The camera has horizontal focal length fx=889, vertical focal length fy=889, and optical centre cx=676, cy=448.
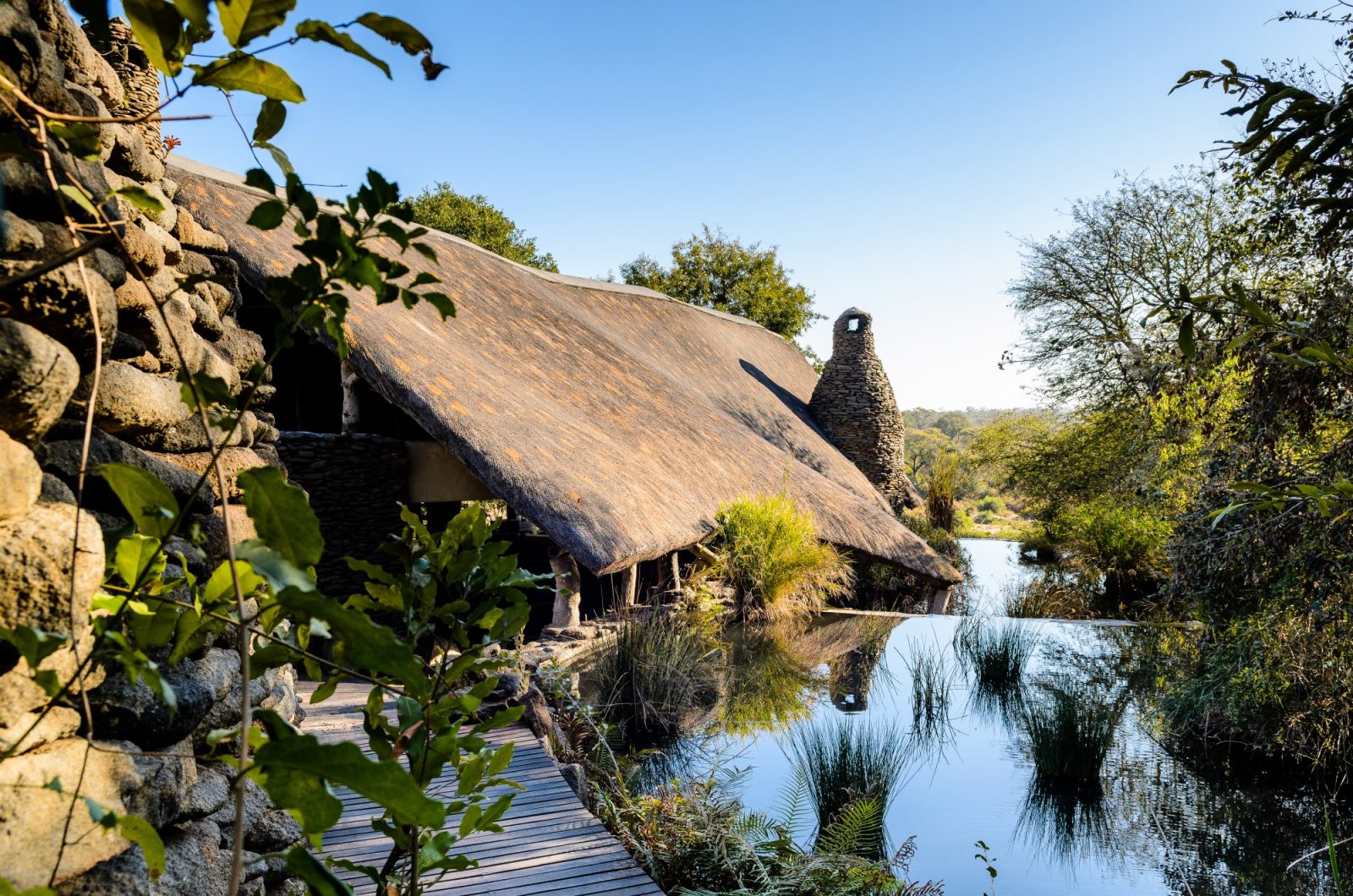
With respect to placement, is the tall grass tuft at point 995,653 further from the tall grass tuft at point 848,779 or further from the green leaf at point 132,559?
the green leaf at point 132,559

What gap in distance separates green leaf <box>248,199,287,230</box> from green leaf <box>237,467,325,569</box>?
0.73 feet

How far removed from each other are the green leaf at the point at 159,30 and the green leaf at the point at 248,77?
0.02 metres

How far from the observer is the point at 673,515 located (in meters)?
7.80

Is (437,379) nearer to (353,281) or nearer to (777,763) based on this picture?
(777,763)

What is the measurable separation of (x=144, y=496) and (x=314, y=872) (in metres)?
0.40

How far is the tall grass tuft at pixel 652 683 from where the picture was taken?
5867 mm

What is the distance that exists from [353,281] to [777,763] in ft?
16.8

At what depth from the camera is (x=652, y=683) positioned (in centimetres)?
606

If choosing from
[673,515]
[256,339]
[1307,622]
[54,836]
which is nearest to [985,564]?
[673,515]

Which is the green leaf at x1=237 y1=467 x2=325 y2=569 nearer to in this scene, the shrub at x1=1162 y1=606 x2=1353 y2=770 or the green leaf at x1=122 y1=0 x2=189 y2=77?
the green leaf at x1=122 y1=0 x2=189 y2=77

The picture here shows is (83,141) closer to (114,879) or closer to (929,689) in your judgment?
(114,879)

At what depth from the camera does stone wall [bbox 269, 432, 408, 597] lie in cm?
677

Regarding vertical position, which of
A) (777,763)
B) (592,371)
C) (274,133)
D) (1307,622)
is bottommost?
(777,763)

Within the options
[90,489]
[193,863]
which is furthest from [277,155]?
[193,863]
